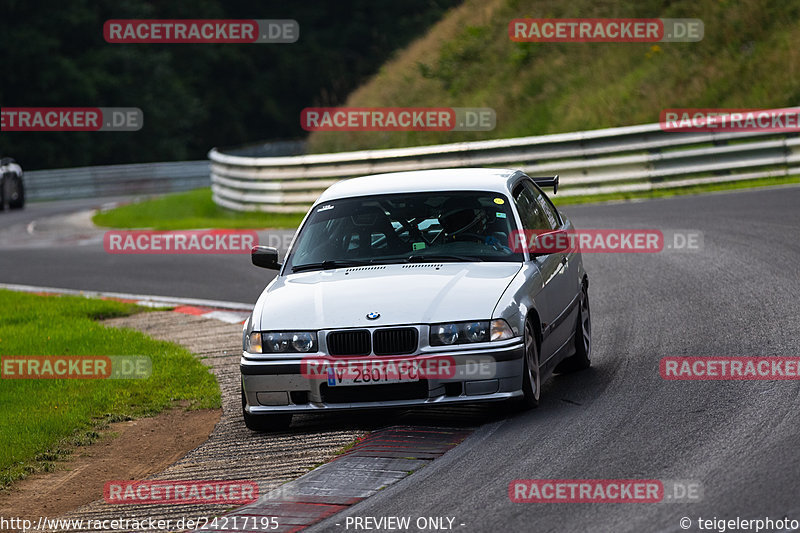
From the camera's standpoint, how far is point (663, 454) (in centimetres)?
661

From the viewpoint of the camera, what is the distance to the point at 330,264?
862 cm

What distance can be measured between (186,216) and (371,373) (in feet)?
77.0

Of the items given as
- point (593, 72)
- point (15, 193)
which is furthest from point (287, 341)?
point (15, 193)

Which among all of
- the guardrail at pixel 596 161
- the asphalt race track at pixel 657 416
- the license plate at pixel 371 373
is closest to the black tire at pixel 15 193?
the guardrail at pixel 596 161

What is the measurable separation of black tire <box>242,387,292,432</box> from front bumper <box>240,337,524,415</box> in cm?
23

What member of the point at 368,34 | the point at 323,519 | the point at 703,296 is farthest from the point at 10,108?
the point at 323,519

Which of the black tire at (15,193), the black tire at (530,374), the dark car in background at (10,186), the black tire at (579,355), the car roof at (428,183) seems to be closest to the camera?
the black tire at (530,374)

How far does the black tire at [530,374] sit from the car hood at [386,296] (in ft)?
1.15

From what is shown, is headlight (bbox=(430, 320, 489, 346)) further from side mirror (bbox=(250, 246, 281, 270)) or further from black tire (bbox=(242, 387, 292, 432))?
side mirror (bbox=(250, 246, 281, 270))

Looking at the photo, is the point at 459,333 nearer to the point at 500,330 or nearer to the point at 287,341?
the point at 500,330

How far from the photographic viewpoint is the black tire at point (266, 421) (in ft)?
26.2

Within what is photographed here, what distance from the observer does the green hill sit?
24.9 meters

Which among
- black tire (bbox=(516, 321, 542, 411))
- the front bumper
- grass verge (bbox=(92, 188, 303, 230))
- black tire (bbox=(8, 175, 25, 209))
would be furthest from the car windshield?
black tire (bbox=(8, 175, 25, 209))

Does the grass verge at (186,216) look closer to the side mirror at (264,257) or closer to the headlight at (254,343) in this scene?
the side mirror at (264,257)
